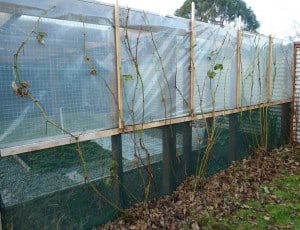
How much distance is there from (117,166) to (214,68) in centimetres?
186

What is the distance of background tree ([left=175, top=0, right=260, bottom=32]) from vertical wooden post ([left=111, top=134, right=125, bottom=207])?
14.7 meters

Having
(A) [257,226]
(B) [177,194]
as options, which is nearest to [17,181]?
(B) [177,194]

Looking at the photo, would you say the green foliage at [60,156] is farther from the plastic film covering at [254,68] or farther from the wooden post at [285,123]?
the wooden post at [285,123]

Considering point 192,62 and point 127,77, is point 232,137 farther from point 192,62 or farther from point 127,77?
point 127,77

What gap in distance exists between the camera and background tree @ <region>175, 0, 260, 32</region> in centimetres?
1633

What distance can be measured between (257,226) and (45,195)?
2.22 metres

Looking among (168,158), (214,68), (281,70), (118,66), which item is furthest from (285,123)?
(118,66)

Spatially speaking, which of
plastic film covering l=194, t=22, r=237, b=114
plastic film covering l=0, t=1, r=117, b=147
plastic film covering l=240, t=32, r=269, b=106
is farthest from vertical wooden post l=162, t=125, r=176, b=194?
plastic film covering l=240, t=32, r=269, b=106

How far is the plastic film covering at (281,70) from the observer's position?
5.53 m

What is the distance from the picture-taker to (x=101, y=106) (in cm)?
286

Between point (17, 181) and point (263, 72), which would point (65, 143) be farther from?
point (263, 72)

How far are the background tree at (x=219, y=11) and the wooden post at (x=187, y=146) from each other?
45.1ft

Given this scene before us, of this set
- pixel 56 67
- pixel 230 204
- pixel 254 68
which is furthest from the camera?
pixel 254 68

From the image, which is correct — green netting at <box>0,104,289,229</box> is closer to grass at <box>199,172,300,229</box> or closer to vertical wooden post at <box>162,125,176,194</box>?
vertical wooden post at <box>162,125,176,194</box>
